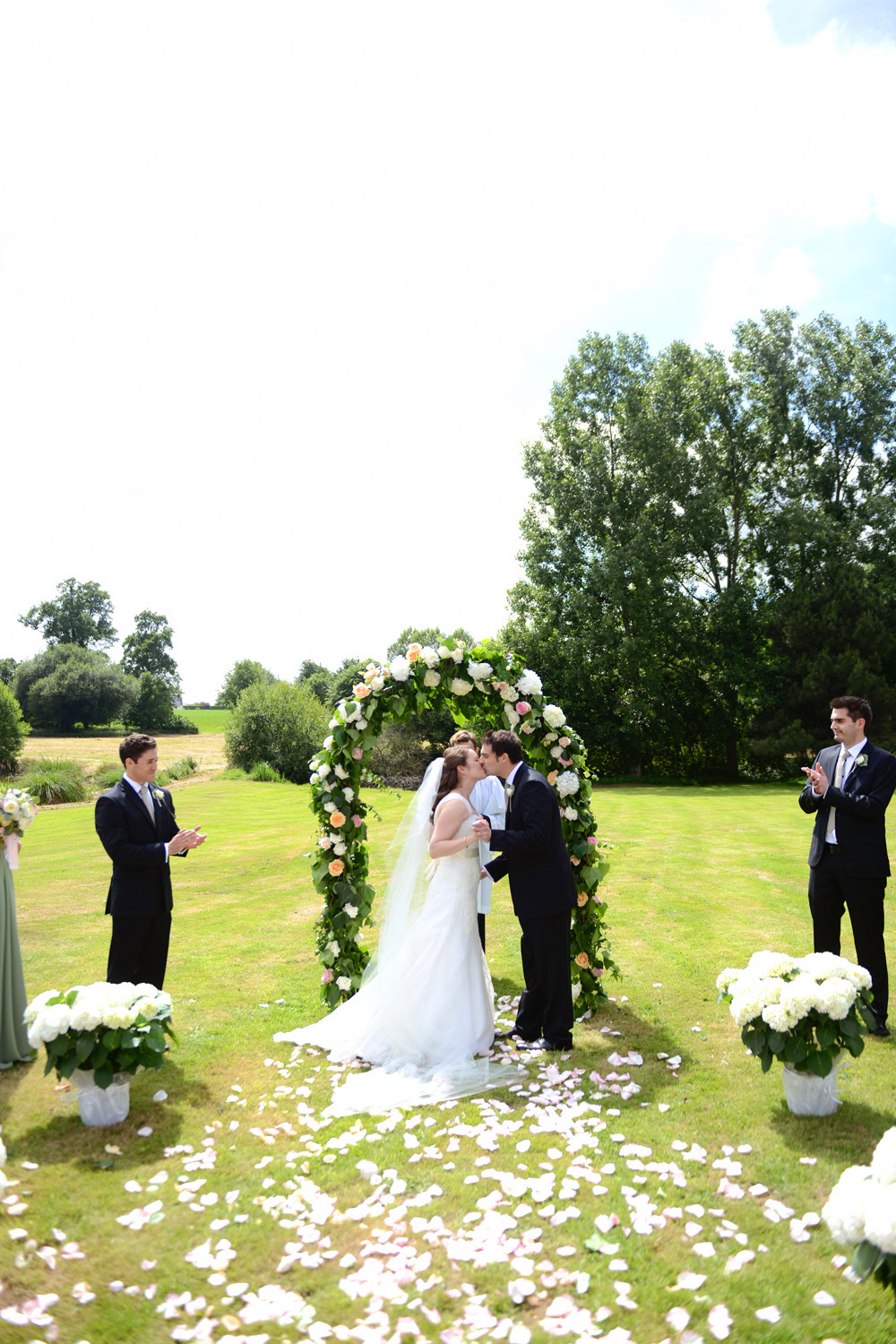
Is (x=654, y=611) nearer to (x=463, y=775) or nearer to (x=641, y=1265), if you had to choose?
(x=463, y=775)

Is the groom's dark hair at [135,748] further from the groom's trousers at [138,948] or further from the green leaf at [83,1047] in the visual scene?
the green leaf at [83,1047]

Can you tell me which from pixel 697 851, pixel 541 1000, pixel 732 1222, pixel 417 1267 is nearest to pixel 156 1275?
pixel 417 1267

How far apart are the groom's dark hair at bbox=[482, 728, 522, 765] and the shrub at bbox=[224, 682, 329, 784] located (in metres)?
35.2

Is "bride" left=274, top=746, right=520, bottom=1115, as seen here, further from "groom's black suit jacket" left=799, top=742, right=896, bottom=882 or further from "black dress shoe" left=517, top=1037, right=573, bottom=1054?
"groom's black suit jacket" left=799, top=742, right=896, bottom=882

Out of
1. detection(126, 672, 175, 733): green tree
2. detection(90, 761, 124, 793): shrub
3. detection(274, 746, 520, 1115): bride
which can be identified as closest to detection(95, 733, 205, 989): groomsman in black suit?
detection(274, 746, 520, 1115): bride

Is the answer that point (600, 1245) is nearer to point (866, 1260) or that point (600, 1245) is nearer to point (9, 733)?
point (866, 1260)

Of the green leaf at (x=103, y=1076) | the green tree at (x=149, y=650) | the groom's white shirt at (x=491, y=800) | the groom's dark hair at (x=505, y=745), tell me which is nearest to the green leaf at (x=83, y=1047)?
the green leaf at (x=103, y=1076)

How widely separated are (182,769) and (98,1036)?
119ft

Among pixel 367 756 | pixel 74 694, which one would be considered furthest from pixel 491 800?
pixel 74 694

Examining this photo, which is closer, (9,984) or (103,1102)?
(103,1102)

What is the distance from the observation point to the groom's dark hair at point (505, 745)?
267 inches

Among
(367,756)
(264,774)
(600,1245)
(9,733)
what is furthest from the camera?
(9,733)

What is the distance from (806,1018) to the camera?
5219 millimetres

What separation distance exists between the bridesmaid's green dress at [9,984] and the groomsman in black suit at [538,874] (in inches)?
143
